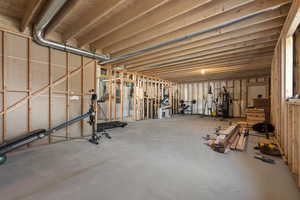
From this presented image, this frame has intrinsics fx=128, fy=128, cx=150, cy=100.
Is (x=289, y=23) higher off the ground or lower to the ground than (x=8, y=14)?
lower

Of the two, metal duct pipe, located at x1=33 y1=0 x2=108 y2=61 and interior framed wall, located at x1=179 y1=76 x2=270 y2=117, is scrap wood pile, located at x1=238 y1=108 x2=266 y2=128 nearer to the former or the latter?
interior framed wall, located at x1=179 y1=76 x2=270 y2=117

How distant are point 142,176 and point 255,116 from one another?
5.82 metres

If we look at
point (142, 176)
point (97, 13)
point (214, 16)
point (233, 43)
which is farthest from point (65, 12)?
point (233, 43)

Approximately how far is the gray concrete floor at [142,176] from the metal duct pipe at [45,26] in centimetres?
260

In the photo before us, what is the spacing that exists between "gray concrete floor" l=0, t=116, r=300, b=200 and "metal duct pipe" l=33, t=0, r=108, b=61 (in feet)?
8.52

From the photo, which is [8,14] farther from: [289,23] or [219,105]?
[219,105]

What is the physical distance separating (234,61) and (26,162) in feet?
23.7

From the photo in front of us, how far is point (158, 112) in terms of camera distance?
27.9 ft

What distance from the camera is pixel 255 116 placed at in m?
5.46

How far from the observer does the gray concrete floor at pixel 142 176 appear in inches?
61.3

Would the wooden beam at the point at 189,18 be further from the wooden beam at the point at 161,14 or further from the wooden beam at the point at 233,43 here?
the wooden beam at the point at 233,43

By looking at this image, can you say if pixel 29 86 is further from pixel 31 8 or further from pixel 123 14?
pixel 123 14

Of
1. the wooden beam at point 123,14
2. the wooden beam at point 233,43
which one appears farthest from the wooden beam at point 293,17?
the wooden beam at point 123,14

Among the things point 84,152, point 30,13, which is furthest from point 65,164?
point 30,13
